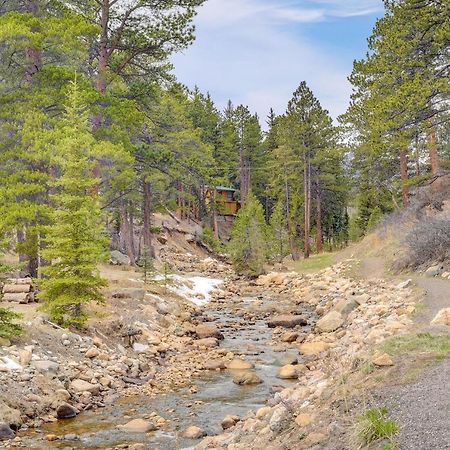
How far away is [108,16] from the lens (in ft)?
72.1

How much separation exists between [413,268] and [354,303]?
5117 mm

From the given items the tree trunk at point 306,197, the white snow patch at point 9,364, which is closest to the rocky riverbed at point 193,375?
the white snow patch at point 9,364

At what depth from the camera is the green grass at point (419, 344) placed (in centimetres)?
891

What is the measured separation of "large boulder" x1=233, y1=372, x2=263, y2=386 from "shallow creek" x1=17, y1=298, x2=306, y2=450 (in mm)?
168

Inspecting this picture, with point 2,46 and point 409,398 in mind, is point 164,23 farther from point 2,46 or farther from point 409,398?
point 409,398

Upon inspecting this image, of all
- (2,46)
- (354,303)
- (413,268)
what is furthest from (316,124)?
(2,46)

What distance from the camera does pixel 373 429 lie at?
594 centimetres

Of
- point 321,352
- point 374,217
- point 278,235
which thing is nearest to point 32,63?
point 321,352

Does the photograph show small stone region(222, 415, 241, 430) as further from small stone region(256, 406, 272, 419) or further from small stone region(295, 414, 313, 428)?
small stone region(295, 414, 313, 428)


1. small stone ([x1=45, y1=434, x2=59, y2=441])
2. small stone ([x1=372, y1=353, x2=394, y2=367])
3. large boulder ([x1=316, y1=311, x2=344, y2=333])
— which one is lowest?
small stone ([x1=45, y1=434, x2=59, y2=441])

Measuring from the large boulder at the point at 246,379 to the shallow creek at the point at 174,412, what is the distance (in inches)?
6.6

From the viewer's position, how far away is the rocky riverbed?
8.82m

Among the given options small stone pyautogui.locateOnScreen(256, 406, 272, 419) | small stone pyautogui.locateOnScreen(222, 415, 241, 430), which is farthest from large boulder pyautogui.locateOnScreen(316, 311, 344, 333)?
small stone pyautogui.locateOnScreen(256, 406, 272, 419)

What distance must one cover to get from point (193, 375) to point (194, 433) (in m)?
4.15
